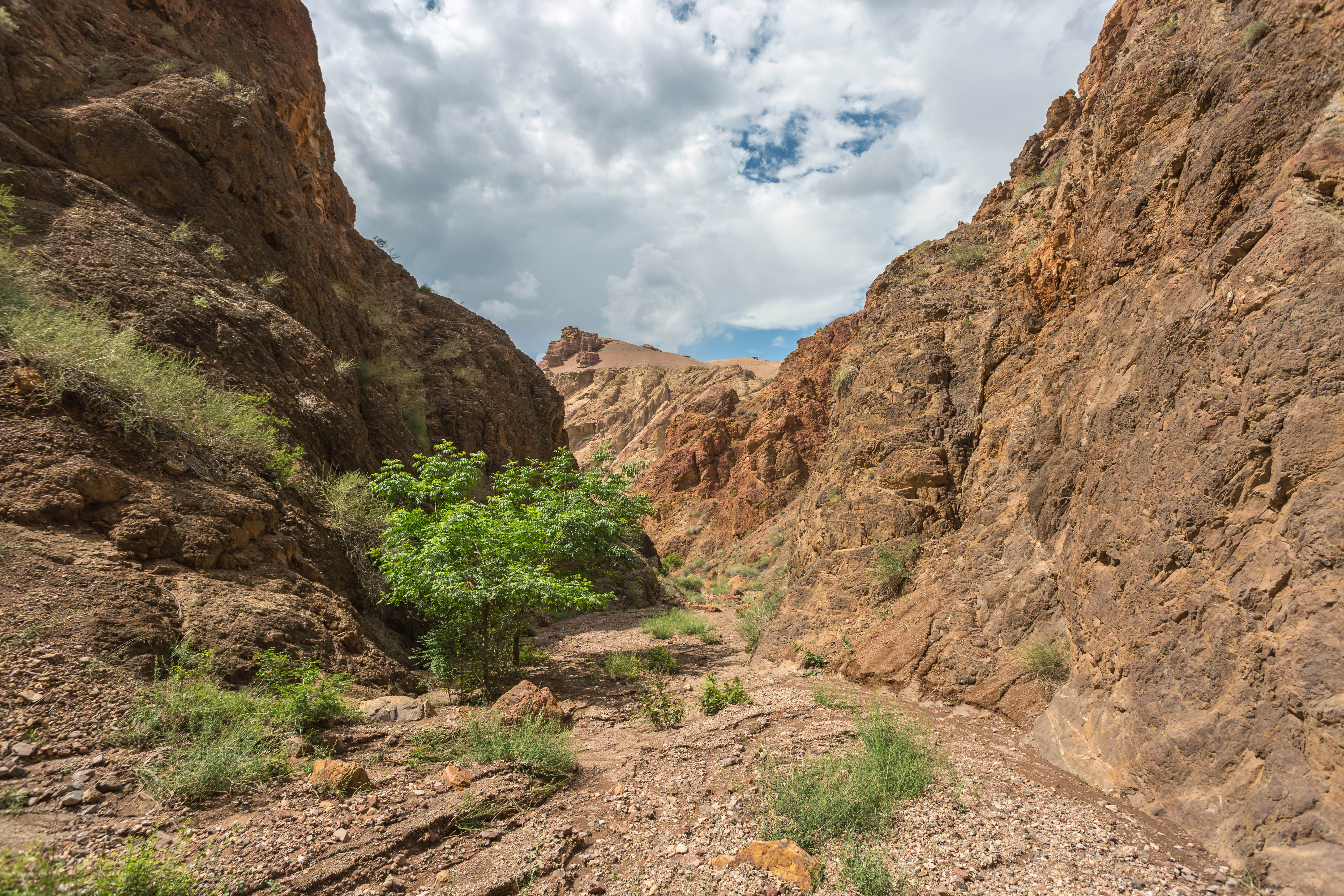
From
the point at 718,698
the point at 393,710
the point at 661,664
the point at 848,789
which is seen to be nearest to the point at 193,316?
the point at 393,710

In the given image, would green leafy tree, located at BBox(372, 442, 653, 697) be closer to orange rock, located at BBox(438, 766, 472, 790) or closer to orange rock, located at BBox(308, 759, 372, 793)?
orange rock, located at BBox(438, 766, 472, 790)

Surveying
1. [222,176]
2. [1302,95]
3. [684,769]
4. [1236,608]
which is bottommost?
[684,769]

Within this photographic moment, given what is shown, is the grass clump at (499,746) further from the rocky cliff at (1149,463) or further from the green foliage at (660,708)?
A: the rocky cliff at (1149,463)

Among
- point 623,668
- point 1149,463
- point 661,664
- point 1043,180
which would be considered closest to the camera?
point 1149,463

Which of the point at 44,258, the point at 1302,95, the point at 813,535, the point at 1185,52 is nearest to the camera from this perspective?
the point at 1302,95

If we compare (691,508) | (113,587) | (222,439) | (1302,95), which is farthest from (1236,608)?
(691,508)

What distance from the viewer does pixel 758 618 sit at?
472 inches

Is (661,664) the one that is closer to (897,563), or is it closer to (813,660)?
(813,660)

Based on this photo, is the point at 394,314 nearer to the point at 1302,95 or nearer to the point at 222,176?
the point at 222,176

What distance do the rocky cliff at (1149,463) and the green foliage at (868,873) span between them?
2.00 metres

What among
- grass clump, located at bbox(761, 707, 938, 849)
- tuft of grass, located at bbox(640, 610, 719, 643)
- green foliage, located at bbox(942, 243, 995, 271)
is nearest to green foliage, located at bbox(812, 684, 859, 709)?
grass clump, located at bbox(761, 707, 938, 849)

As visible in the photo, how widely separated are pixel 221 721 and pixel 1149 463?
27.1 ft

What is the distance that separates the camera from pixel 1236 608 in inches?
150

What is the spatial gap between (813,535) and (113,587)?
31.6ft
